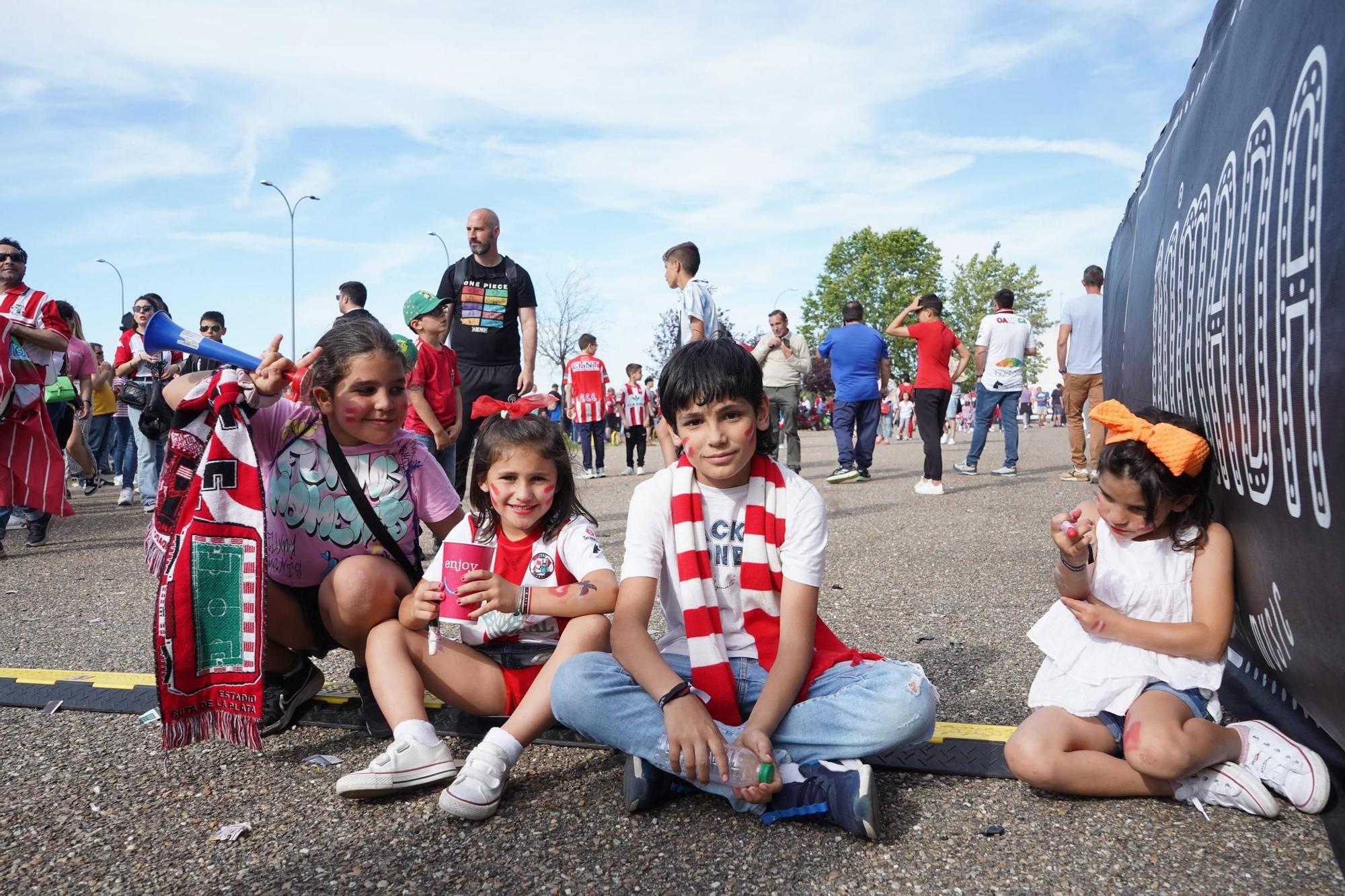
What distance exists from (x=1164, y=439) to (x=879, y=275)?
4910 centimetres

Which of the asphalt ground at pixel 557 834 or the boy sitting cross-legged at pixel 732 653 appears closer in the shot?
the asphalt ground at pixel 557 834

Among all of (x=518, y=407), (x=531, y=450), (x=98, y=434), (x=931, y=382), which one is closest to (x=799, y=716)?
(x=531, y=450)

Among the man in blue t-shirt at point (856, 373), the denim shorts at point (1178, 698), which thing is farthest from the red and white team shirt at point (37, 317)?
the man in blue t-shirt at point (856, 373)

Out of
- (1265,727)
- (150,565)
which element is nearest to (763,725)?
(1265,727)

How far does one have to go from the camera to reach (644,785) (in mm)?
2064

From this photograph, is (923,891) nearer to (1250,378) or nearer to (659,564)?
(659,564)

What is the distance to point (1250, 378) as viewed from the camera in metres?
1.93

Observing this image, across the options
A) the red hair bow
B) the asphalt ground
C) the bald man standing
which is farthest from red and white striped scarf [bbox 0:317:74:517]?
the red hair bow

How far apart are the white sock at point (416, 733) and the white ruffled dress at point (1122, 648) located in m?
1.38

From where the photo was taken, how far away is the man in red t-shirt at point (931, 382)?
8.45 metres

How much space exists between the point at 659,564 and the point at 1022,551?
11.8ft

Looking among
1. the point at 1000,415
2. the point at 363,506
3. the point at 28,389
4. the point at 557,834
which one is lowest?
the point at 557,834

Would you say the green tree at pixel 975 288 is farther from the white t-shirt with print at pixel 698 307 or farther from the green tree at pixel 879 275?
the white t-shirt with print at pixel 698 307

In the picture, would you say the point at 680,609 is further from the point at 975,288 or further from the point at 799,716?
the point at 975,288
